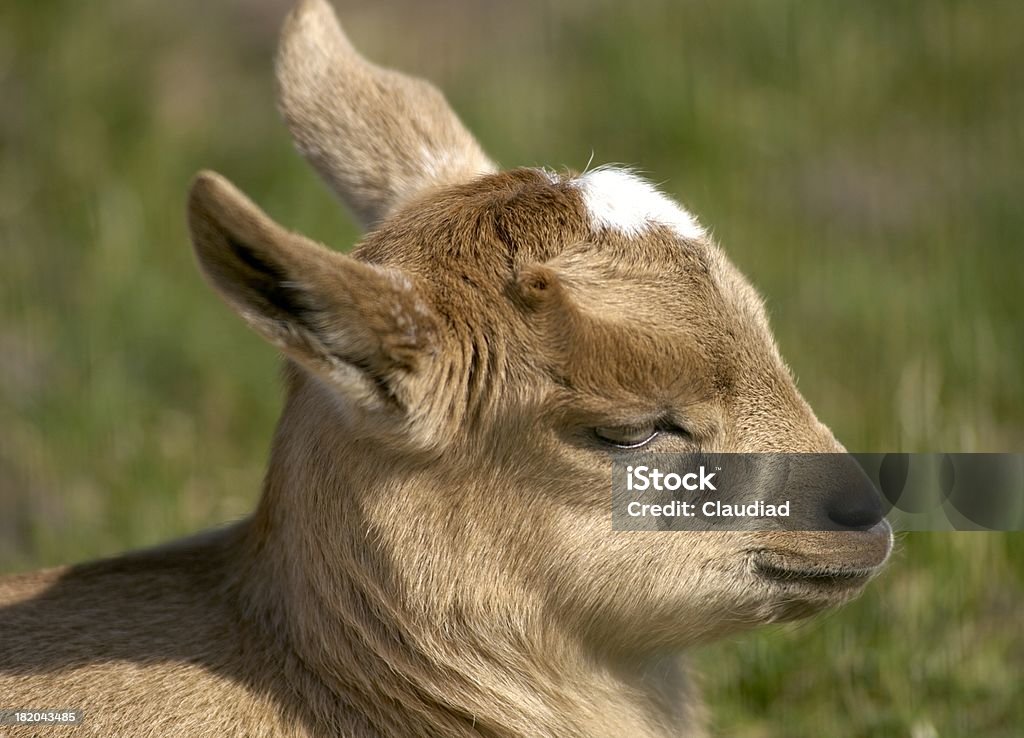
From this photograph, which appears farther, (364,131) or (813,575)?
(364,131)

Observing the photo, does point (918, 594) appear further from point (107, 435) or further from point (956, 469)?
point (107, 435)

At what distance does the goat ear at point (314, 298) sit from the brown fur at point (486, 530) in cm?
1

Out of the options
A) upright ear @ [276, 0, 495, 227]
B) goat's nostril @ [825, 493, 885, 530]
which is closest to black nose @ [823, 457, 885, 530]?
goat's nostril @ [825, 493, 885, 530]

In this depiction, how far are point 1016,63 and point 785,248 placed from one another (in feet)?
8.73

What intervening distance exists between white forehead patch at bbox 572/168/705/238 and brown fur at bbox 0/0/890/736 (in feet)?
0.12

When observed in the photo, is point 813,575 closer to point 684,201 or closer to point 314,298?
point 314,298

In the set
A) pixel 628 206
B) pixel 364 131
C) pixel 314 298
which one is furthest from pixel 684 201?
pixel 314 298

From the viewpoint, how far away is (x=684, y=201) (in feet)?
28.4

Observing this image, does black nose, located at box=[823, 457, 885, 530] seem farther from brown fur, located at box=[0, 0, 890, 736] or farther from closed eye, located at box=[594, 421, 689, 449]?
closed eye, located at box=[594, 421, 689, 449]

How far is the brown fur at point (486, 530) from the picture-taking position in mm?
3549

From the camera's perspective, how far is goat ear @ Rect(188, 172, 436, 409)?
309 centimetres

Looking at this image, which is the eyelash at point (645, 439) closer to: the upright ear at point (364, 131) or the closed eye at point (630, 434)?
the closed eye at point (630, 434)

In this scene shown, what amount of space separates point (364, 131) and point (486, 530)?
1.53 m

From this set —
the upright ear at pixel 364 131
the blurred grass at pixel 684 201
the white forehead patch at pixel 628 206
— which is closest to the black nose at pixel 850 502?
the white forehead patch at pixel 628 206
